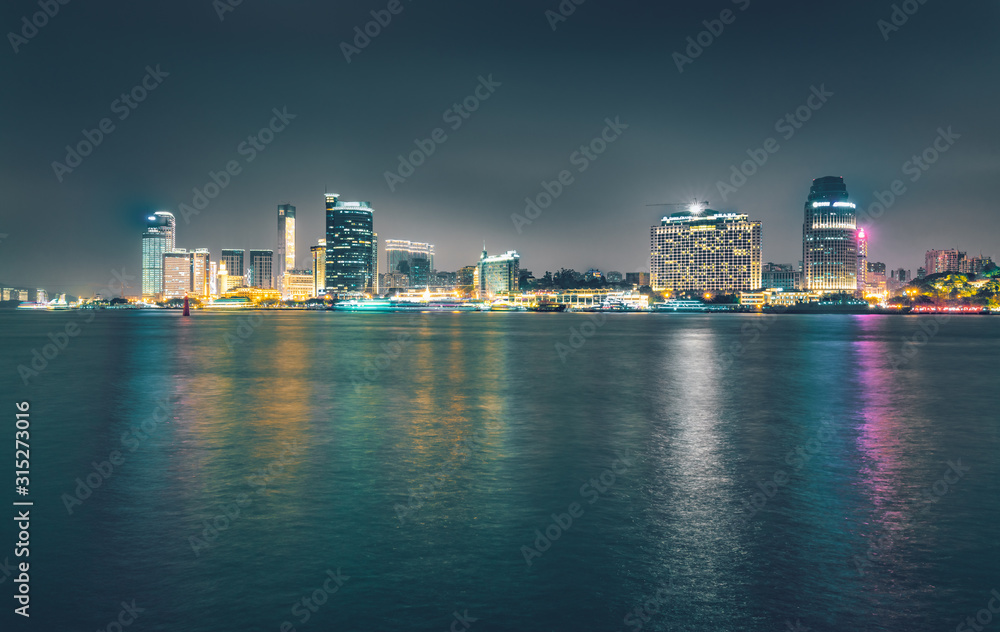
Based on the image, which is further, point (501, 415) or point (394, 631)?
point (501, 415)

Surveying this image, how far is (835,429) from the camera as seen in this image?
24.3 metres

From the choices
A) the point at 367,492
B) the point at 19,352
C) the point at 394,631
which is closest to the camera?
the point at 394,631

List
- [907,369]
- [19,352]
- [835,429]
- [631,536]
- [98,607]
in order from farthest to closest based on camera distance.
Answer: [19,352], [907,369], [835,429], [631,536], [98,607]

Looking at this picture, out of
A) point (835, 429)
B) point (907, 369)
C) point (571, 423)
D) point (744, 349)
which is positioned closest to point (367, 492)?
point (571, 423)

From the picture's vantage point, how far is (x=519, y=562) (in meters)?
11.2

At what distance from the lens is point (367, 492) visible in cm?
1559

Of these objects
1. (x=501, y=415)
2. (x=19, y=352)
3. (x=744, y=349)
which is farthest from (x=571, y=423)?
(x=19, y=352)

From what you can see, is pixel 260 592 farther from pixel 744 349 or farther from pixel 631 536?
pixel 744 349

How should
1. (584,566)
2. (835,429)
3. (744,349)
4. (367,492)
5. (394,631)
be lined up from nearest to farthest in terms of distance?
(394,631)
(584,566)
(367,492)
(835,429)
(744,349)

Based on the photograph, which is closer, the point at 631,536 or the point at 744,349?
the point at 631,536

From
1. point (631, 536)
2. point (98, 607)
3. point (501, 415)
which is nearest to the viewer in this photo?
point (98, 607)

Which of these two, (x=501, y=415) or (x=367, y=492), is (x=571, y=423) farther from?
(x=367, y=492)

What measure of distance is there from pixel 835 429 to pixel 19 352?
2751 inches

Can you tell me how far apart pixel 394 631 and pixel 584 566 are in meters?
3.70
